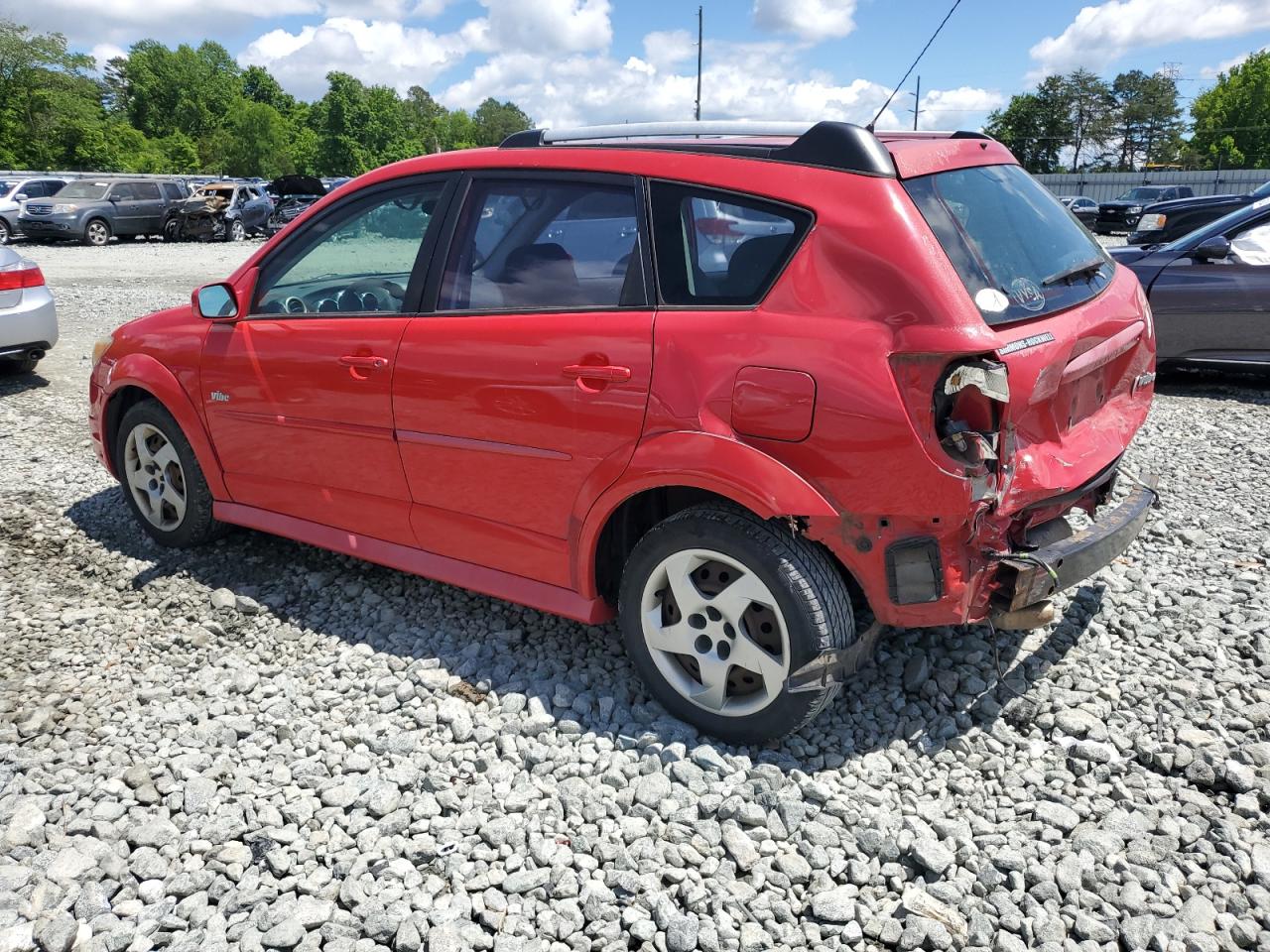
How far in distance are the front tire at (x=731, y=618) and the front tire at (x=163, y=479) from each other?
2520 millimetres

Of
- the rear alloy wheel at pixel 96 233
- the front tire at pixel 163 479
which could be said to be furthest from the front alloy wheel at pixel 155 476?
the rear alloy wheel at pixel 96 233

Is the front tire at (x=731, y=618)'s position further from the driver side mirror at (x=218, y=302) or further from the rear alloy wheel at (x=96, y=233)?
the rear alloy wheel at (x=96, y=233)

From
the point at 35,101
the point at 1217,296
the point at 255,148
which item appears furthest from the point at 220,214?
the point at 255,148

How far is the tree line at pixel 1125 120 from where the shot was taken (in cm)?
8619

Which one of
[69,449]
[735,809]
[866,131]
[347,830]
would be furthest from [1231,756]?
[69,449]

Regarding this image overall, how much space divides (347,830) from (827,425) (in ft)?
6.10

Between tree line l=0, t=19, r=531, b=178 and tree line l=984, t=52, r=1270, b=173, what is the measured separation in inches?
2101

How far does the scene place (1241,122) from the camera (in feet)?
278

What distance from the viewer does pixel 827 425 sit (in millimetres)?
2830

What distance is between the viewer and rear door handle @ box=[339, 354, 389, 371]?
3.79m

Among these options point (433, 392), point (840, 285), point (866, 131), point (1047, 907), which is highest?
point (866, 131)

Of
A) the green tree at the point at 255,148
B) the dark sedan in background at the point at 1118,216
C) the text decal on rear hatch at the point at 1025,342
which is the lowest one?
the dark sedan in background at the point at 1118,216

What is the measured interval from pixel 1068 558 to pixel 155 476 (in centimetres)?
424

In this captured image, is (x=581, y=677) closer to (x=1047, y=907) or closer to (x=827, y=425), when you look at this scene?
(x=827, y=425)
